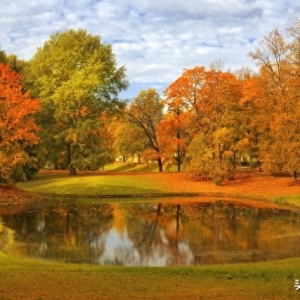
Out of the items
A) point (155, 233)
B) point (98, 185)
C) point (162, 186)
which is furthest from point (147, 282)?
point (162, 186)

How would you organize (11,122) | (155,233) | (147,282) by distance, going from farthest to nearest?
(11,122), (155,233), (147,282)

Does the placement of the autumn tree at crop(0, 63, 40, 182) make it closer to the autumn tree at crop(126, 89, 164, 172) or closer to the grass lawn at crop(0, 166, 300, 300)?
the grass lawn at crop(0, 166, 300, 300)

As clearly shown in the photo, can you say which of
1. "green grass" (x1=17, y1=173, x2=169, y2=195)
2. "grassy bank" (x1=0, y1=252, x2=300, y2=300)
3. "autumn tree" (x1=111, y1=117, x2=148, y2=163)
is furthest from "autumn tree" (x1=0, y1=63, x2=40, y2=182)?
"autumn tree" (x1=111, y1=117, x2=148, y2=163)

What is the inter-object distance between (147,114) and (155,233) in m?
45.1

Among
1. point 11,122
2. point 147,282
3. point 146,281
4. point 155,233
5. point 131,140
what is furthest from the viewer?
point 131,140

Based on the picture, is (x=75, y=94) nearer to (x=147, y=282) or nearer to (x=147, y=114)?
(x=147, y=114)

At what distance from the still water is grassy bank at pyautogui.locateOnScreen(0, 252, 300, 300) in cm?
265

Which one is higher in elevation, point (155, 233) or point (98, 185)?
point (98, 185)

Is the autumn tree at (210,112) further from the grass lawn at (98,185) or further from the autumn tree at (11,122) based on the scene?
the autumn tree at (11,122)

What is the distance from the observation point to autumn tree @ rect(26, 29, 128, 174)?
2099 inches

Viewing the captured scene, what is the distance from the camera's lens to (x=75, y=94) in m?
53.1

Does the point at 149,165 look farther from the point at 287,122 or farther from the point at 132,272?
the point at 132,272

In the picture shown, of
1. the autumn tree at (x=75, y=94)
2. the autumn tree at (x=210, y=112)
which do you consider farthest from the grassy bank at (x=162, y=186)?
the autumn tree at (x=75, y=94)

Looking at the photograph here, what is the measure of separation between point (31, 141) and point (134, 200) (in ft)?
37.0
